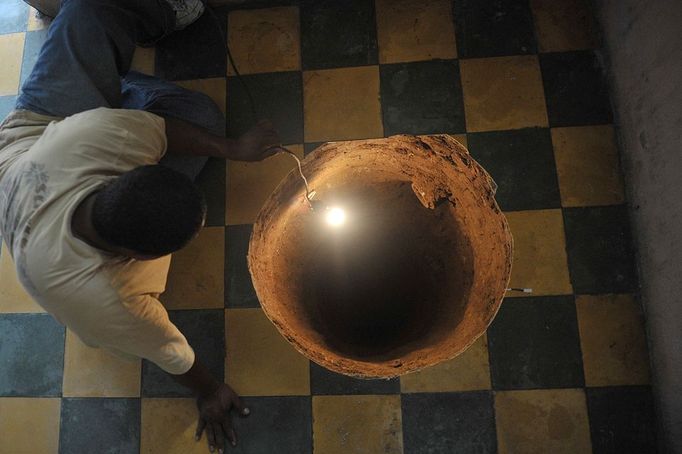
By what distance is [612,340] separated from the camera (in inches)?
60.7

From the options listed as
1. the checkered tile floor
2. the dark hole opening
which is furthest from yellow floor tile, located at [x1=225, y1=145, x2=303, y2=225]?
the dark hole opening

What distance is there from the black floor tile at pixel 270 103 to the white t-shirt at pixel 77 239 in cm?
55

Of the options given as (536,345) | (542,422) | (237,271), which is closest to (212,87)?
(237,271)

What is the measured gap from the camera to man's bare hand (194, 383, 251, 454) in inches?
61.2

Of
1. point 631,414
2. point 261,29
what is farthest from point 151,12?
point 631,414

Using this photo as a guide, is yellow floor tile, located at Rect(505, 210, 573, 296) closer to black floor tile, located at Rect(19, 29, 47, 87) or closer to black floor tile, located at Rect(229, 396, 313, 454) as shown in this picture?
black floor tile, located at Rect(229, 396, 313, 454)

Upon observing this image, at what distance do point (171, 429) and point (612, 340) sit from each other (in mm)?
1498

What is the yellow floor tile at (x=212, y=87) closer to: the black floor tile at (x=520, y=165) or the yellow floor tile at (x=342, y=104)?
the yellow floor tile at (x=342, y=104)

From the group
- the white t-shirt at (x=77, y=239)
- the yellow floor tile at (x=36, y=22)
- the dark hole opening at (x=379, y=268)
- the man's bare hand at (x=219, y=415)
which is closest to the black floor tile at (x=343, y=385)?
the dark hole opening at (x=379, y=268)

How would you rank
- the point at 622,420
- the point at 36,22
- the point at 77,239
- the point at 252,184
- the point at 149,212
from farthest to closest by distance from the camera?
the point at 36,22
the point at 252,184
the point at 622,420
the point at 77,239
the point at 149,212

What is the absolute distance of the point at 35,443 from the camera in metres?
1.64

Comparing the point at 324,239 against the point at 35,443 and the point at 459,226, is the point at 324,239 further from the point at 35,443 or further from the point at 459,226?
the point at 35,443

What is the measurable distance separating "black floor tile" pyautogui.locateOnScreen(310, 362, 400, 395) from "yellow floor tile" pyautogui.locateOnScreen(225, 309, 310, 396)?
27 millimetres

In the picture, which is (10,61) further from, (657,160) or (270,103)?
(657,160)
